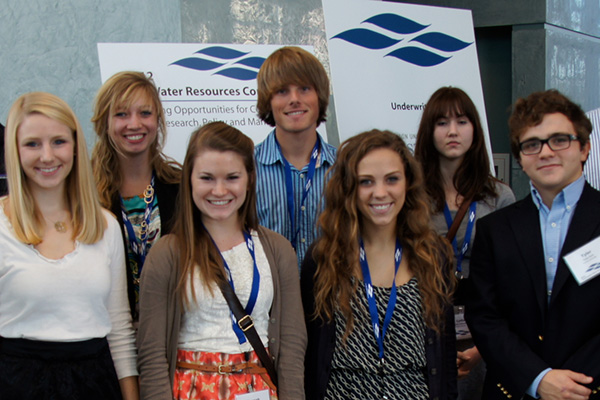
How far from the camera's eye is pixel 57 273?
72.5 inches

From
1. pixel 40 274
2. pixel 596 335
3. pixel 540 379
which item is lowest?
pixel 540 379

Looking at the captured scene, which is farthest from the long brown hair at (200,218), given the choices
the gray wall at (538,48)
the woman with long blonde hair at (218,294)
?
the gray wall at (538,48)

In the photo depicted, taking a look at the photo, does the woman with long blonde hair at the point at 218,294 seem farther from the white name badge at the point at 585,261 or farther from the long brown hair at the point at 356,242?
the white name badge at the point at 585,261

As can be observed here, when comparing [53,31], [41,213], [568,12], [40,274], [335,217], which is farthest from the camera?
[568,12]

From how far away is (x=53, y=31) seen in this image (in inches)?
162

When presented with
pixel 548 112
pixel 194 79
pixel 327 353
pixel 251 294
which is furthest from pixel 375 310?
pixel 194 79

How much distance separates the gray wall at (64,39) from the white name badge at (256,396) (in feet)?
9.74

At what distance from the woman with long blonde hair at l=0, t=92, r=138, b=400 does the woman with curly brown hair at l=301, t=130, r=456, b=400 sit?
70cm

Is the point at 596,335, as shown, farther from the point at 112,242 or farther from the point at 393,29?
the point at 393,29

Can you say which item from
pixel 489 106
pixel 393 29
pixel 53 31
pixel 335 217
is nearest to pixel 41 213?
pixel 335 217

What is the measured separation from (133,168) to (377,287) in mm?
1203

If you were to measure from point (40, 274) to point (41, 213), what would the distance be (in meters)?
0.24

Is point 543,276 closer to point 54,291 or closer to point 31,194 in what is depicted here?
point 54,291

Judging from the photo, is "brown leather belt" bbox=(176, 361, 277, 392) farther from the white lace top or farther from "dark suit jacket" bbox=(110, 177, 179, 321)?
"dark suit jacket" bbox=(110, 177, 179, 321)
